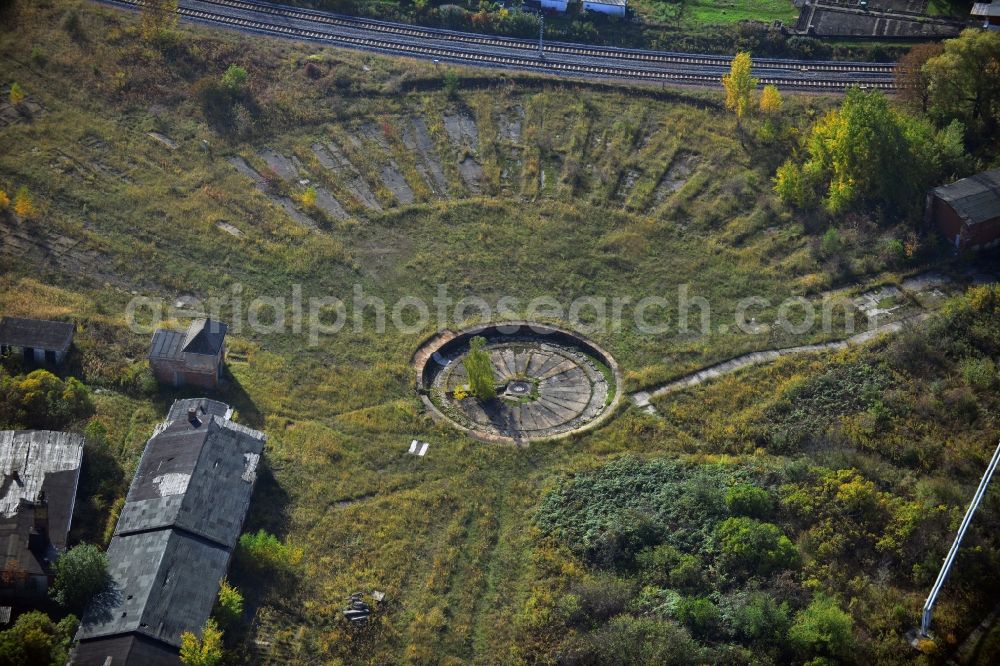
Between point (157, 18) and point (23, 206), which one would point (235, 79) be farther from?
point (23, 206)

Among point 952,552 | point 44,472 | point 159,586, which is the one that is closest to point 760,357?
point 952,552

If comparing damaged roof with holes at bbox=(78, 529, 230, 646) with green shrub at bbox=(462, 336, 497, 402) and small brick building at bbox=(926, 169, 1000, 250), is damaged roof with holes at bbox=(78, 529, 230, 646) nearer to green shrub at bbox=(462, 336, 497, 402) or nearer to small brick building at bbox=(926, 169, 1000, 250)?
green shrub at bbox=(462, 336, 497, 402)

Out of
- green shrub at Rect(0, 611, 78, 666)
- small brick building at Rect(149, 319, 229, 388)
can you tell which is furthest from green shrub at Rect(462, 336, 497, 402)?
green shrub at Rect(0, 611, 78, 666)

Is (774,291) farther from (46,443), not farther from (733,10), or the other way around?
(46,443)

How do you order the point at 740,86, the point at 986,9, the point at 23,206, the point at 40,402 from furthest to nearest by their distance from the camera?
the point at 986,9
the point at 740,86
the point at 23,206
the point at 40,402

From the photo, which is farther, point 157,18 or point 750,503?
point 157,18

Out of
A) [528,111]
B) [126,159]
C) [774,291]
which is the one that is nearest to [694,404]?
[774,291]
